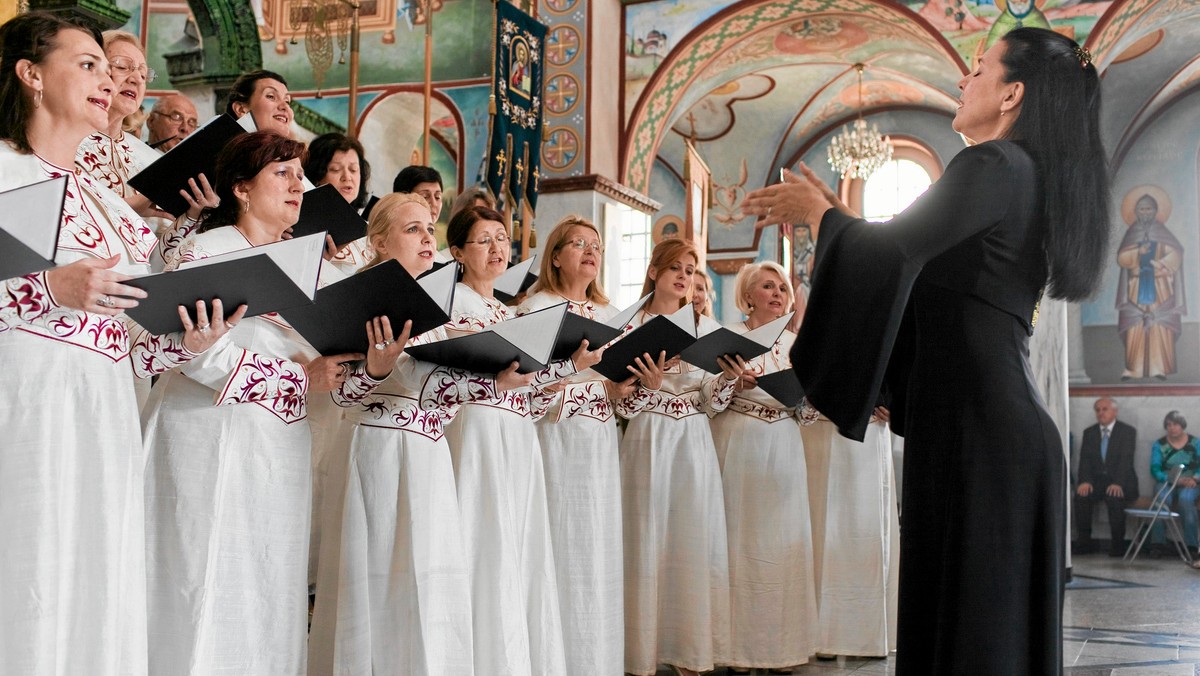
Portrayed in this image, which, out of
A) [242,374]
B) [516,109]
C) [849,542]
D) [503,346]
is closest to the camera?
[242,374]

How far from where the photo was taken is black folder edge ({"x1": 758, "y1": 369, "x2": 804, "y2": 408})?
5.41 m

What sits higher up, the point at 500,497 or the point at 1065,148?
the point at 1065,148

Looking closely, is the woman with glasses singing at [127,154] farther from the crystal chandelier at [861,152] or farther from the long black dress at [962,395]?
the crystal chandelier at [861,152]

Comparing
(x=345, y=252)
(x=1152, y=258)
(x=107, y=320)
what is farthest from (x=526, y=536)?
(x=1152, y=258)

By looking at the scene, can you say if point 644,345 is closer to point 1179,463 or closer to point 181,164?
point 181,164

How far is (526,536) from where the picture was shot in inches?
167

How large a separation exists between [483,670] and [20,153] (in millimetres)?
2169

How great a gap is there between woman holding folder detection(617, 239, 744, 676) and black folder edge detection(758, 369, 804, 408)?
157mm

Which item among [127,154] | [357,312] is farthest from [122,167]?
[357,312]

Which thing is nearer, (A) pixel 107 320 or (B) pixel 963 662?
(B) pixel 963 662

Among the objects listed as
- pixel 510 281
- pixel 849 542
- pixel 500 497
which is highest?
pixel 510 281

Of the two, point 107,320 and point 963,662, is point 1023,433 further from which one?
point 107,320

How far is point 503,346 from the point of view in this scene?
11.4 ft

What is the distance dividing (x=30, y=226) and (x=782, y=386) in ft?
12.7
